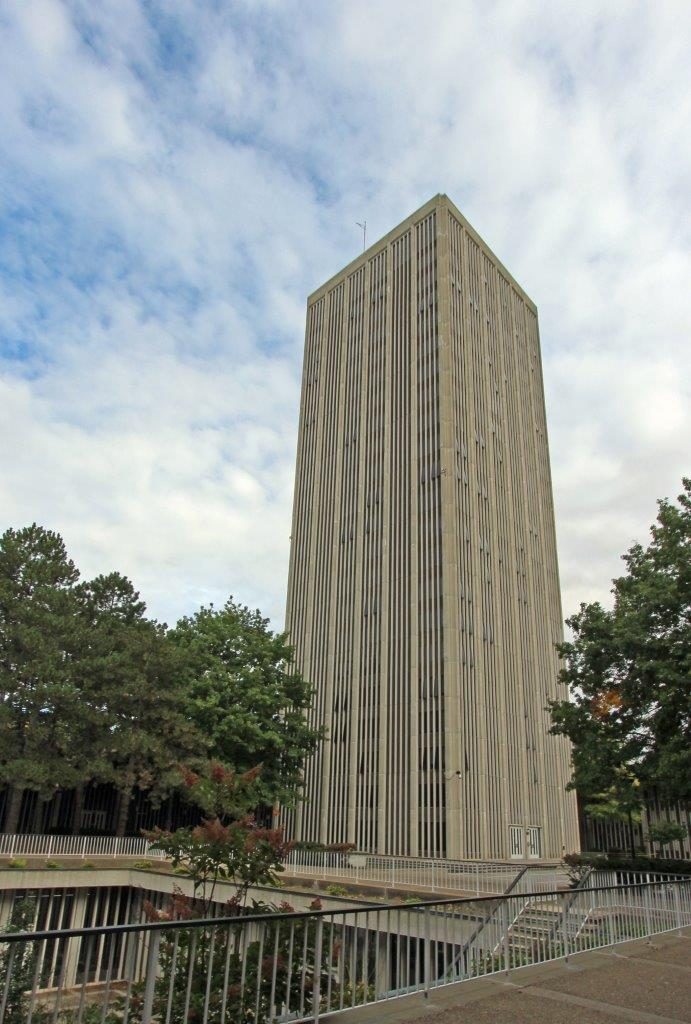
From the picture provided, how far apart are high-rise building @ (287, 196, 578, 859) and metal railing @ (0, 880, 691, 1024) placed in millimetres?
29939

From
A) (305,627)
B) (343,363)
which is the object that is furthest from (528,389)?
(305,627)

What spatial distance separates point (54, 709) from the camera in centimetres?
3083

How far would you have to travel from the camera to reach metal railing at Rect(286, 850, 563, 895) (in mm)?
21062

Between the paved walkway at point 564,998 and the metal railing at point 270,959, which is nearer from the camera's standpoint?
the metal railing at point 270,959

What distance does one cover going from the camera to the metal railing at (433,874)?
2106cm

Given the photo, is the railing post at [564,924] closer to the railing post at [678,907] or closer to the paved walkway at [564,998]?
the paved walkway at [564,998]

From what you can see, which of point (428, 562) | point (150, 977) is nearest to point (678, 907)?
point (150, 977)

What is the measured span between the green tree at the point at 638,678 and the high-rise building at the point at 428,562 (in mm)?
16026

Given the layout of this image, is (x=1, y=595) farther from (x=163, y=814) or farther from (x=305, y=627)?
(x=305, y=627)

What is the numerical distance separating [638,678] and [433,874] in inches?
370

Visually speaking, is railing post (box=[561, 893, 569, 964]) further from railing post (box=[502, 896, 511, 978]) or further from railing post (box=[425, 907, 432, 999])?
railing post (box=[425, 907, 432, 999])

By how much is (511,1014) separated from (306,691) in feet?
112

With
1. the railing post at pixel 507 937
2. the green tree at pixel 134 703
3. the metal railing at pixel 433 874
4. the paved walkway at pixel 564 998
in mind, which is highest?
the green tree at pixel 134 703

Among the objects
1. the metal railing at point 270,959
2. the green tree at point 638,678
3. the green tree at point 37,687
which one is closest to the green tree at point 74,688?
the green tree at point 37,687
